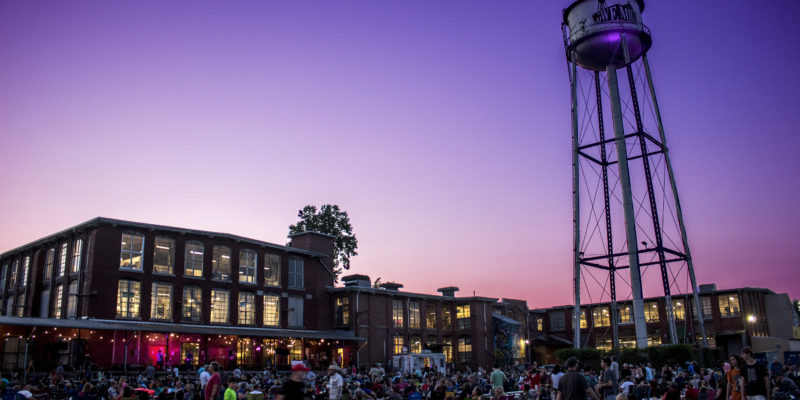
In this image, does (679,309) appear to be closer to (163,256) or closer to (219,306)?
(219,306)

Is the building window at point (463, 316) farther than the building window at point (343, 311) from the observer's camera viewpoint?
Yes

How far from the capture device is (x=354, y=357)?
50.3 meters

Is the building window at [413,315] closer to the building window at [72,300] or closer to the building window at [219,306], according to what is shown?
the building window at [219,306]

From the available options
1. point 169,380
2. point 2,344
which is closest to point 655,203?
point 169,380

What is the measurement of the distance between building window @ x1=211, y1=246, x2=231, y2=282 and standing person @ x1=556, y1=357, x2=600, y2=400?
3750 centimetres

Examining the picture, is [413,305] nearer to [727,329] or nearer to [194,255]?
[194,255]

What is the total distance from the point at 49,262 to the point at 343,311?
71.8ft

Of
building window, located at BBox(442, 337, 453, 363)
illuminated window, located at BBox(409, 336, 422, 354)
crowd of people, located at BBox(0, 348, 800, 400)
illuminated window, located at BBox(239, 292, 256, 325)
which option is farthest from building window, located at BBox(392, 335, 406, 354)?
crowd of people, located at BBox(0, 348, 800, 400)

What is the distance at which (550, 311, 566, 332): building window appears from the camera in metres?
75.5

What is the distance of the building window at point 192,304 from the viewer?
43188 millimetres

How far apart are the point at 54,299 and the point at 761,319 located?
205ft

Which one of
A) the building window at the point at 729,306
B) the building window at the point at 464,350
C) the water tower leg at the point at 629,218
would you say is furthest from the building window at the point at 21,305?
the building window at the point at 729,306

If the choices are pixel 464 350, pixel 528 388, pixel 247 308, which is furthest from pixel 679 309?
pixel 528 388

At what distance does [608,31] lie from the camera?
1480 inches
